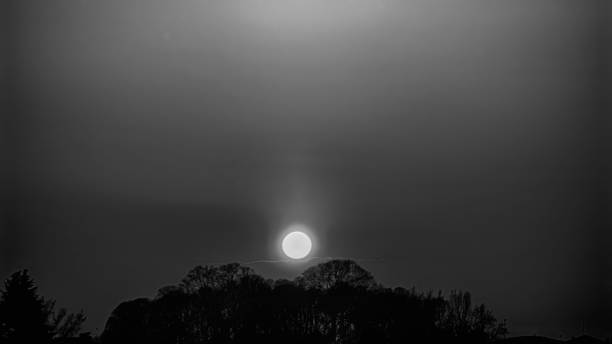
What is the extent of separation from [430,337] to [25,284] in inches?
1372

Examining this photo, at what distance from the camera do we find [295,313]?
7219 centimetres

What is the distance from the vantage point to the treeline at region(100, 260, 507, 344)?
69625 millimetres

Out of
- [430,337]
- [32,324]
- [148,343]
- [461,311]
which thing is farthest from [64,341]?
[461,311]

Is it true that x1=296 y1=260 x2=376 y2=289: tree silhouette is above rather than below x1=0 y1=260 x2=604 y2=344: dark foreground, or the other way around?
above

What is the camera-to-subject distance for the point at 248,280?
77125mm

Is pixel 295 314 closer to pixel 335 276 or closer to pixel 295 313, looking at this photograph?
pixel 295 313

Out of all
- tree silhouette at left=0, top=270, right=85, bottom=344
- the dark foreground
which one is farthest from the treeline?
tree silhouette at left=0, top=270, right=85, bottom=344

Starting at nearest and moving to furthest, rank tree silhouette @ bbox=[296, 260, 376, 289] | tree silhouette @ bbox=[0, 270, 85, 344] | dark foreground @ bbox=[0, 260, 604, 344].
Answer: tree silhouette @ bbox=[0, 270, 85, 344], dark foreground @ bbox=[0, 260, 604, 344], tree silhouette @ bbox=[296, 260, 376, 289]

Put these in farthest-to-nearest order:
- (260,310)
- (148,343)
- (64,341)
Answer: (260,310), (148,343), (64,341)

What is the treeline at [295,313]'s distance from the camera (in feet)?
228

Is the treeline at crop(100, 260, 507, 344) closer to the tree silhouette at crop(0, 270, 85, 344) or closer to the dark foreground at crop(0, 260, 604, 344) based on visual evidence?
the dark foreground at crop(0, 260, 604, 344)

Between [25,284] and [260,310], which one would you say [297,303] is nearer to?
[260,310]

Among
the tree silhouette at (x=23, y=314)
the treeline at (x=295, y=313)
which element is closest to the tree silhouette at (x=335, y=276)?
the treeline at (x=295, y=313)

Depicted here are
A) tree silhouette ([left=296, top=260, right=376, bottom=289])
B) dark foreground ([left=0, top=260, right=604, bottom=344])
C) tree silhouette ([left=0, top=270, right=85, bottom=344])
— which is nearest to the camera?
tree silhouette ([left=0, top=270, right=85, bottom=344])
